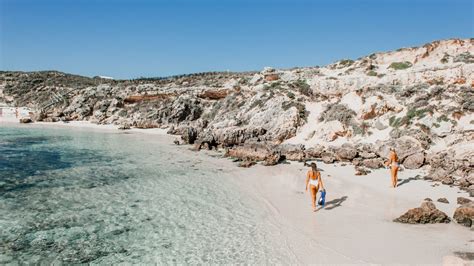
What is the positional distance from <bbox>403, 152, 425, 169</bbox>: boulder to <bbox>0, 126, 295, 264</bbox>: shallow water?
851 centimetres

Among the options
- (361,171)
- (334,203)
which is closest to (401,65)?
(361,171)

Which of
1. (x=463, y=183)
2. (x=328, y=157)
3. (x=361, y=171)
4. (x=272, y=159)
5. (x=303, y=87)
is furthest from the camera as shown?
(x=303, y=87)

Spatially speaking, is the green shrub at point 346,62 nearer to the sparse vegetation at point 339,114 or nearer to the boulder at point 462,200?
the sparse vegetation at point 339,114

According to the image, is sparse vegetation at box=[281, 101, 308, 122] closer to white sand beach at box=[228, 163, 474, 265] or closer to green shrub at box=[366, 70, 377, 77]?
green shrub at box=[366, 70, 377, 77]

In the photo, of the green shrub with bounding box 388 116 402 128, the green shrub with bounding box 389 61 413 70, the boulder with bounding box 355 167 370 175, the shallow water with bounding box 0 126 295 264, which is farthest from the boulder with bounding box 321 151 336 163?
the green shrub with bounding box 389 61 413 70

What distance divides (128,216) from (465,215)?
31.1ft

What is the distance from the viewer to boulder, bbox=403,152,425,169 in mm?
15915

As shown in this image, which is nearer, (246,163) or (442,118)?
(246,163)

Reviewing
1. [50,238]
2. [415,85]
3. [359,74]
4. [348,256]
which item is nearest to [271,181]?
[348,256]

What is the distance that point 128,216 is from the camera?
10.1m

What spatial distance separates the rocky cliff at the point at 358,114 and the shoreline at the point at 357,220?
231 cm

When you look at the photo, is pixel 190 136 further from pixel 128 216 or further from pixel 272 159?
pixel 128 216

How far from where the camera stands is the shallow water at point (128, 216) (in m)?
7.64

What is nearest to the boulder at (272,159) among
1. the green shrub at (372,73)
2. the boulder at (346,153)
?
the boulder at (346,153)
